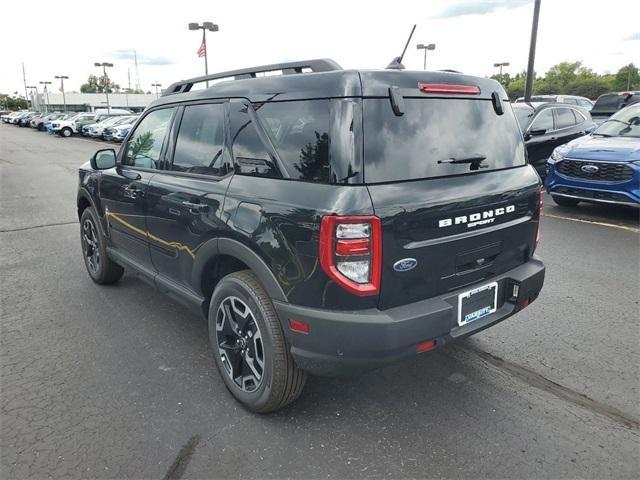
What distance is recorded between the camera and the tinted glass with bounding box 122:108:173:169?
3721 millimetres

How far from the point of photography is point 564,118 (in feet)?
35.8

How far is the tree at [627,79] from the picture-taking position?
301 ft

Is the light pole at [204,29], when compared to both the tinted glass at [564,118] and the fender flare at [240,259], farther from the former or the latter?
the fender flare at [240,259]

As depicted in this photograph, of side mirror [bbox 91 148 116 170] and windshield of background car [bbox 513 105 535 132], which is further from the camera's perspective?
windshield of background car [bbox 513 105 535 132]

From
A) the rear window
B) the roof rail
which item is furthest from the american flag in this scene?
the rear window

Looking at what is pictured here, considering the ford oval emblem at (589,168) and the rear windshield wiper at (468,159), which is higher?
the rear windshield wiper at (468,159)

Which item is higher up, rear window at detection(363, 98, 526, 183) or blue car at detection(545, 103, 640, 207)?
rear window at detection(363, 98, 526, 183)

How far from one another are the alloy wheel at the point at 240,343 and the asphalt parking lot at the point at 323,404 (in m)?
0.19

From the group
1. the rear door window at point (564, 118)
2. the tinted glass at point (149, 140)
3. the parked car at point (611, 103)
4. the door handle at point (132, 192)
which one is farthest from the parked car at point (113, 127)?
the door handle at point (132, 192)

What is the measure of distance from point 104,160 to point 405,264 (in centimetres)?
310

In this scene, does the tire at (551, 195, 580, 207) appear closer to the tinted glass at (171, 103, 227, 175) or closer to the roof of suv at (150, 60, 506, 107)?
the roof of suv at (150, 60, 506, 107)

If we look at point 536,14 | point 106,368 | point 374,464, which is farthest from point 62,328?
point 536,14

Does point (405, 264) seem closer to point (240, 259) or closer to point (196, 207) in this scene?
point (240, 259)

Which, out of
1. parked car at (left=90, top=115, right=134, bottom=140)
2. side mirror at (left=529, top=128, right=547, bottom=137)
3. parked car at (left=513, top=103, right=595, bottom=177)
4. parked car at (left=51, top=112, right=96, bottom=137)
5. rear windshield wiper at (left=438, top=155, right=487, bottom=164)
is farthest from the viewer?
parked car at (left=51, top=112, right=96, bottom=137)
